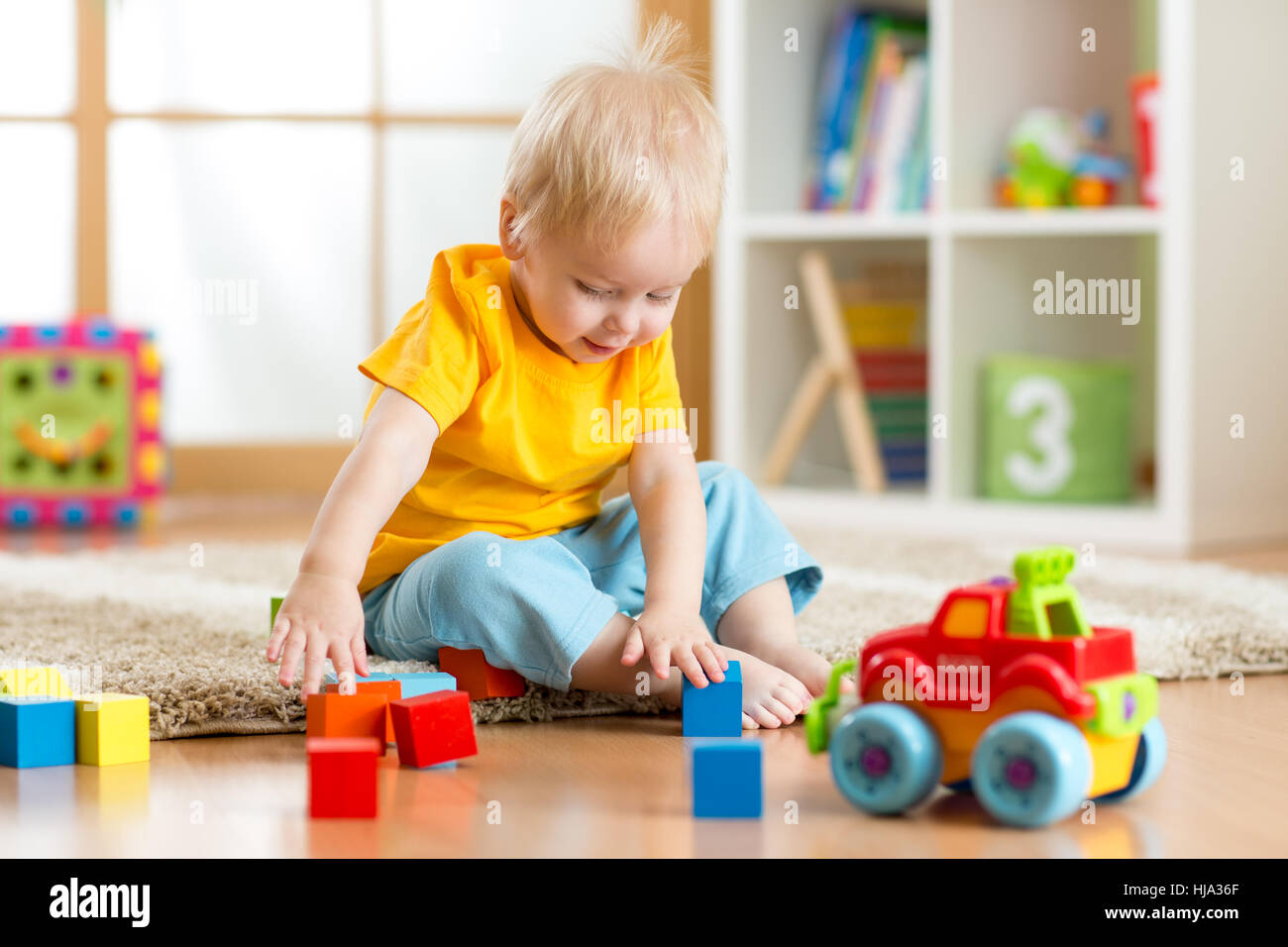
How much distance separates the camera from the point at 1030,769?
78cm

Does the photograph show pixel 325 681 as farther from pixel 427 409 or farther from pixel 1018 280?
pixel 1018 280

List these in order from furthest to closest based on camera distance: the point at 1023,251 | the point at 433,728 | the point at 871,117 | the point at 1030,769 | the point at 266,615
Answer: the point at 871,117, the point at 1023,251, the point at 266,615, the point at 433,728, the point at 1030,769

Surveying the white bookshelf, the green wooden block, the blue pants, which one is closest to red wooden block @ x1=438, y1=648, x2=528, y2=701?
the blue pants

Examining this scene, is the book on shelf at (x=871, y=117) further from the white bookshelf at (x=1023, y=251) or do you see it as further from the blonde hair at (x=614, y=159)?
the blonde hair at (x=614, y=159)

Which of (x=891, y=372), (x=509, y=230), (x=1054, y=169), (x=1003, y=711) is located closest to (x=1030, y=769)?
(x=1003, y=711)

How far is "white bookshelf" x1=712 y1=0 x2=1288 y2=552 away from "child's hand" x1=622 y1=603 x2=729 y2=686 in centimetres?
122

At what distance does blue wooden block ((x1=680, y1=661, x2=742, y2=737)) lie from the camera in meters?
1.04

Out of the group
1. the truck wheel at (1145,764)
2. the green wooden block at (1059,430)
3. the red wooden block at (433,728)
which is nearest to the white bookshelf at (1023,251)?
the green wooden block at (1059,430)

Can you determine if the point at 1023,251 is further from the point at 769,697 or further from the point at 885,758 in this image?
the point at 885,758

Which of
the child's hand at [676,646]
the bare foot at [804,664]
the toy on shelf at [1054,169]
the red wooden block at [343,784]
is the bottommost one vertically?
the red wooden block at [343,784]

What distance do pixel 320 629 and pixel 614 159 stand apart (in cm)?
36

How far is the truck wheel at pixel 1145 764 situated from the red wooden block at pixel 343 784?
395 millimetres

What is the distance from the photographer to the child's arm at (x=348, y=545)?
0.95 metres
